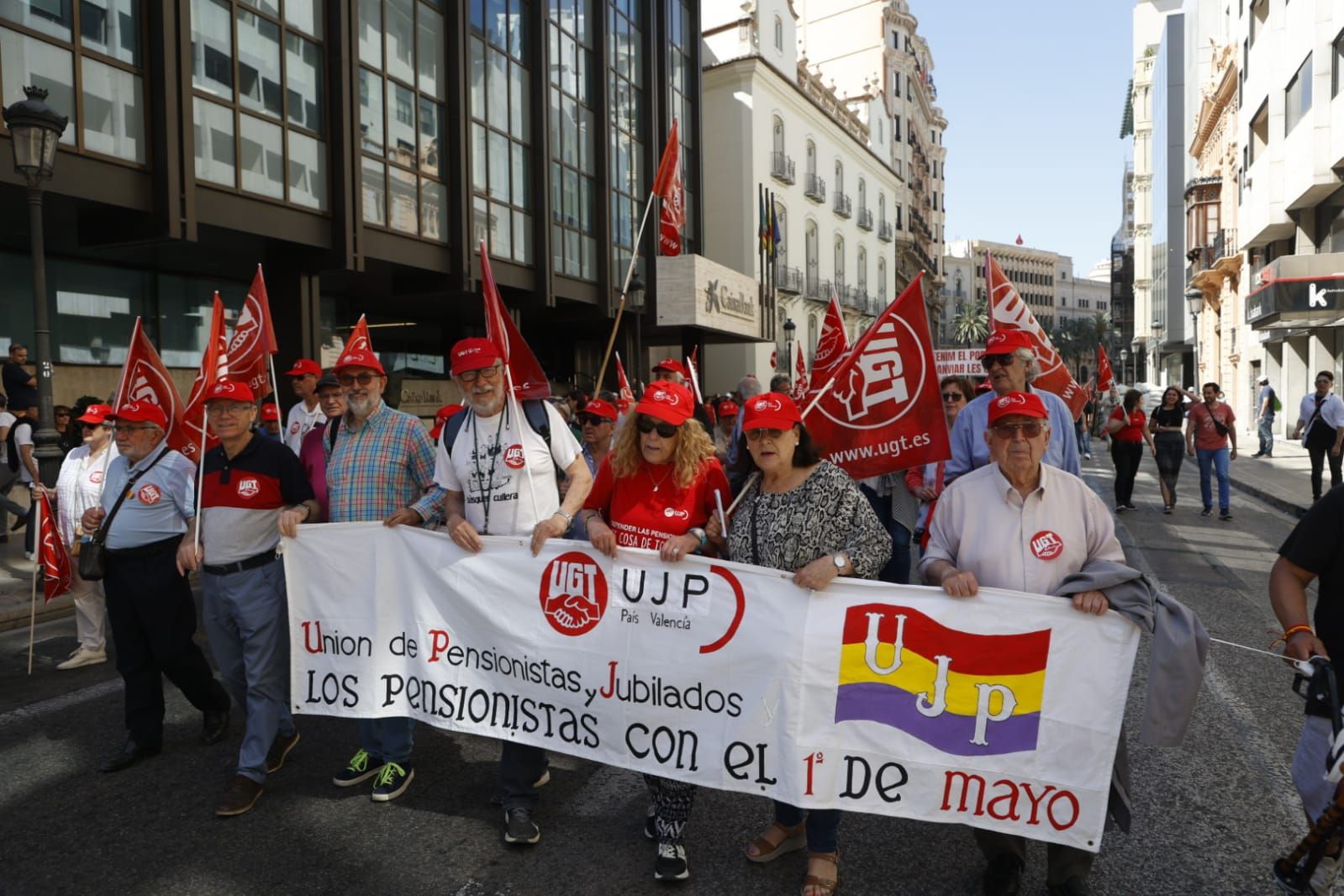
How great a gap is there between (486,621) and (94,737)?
2.62 m

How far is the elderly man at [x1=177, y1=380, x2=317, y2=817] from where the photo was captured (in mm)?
4324

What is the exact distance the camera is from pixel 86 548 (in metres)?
4.61

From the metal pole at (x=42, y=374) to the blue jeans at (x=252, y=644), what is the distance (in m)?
5.77

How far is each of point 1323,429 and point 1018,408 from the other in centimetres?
1334

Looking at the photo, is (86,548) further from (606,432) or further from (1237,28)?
(1237,28)

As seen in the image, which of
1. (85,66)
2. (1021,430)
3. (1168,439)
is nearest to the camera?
(1021,430)

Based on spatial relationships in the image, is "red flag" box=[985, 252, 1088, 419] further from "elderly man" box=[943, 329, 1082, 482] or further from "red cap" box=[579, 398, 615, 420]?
"red cap" box=[579, 398, 615, 420]

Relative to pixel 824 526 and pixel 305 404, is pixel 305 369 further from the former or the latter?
pixel 824 526

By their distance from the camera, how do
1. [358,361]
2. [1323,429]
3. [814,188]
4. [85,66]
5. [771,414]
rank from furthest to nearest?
1. [814,188]
2. [1323,429]
3. [85,66]
4. [358,361]
5. [771,414]

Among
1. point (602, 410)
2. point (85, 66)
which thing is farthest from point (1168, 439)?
point (85, 66)

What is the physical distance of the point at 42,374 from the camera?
9055mm

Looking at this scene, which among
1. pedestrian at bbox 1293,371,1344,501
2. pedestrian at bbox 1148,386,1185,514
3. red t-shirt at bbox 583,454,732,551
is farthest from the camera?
pedestrian at bbox 1293,371,1344,501

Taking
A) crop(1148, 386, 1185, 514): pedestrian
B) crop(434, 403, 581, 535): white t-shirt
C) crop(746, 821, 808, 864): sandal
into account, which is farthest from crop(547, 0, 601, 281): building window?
crop(746, 821, 808, 864): sandal

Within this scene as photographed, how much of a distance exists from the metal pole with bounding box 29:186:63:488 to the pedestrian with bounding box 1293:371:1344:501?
1594 centimetres
